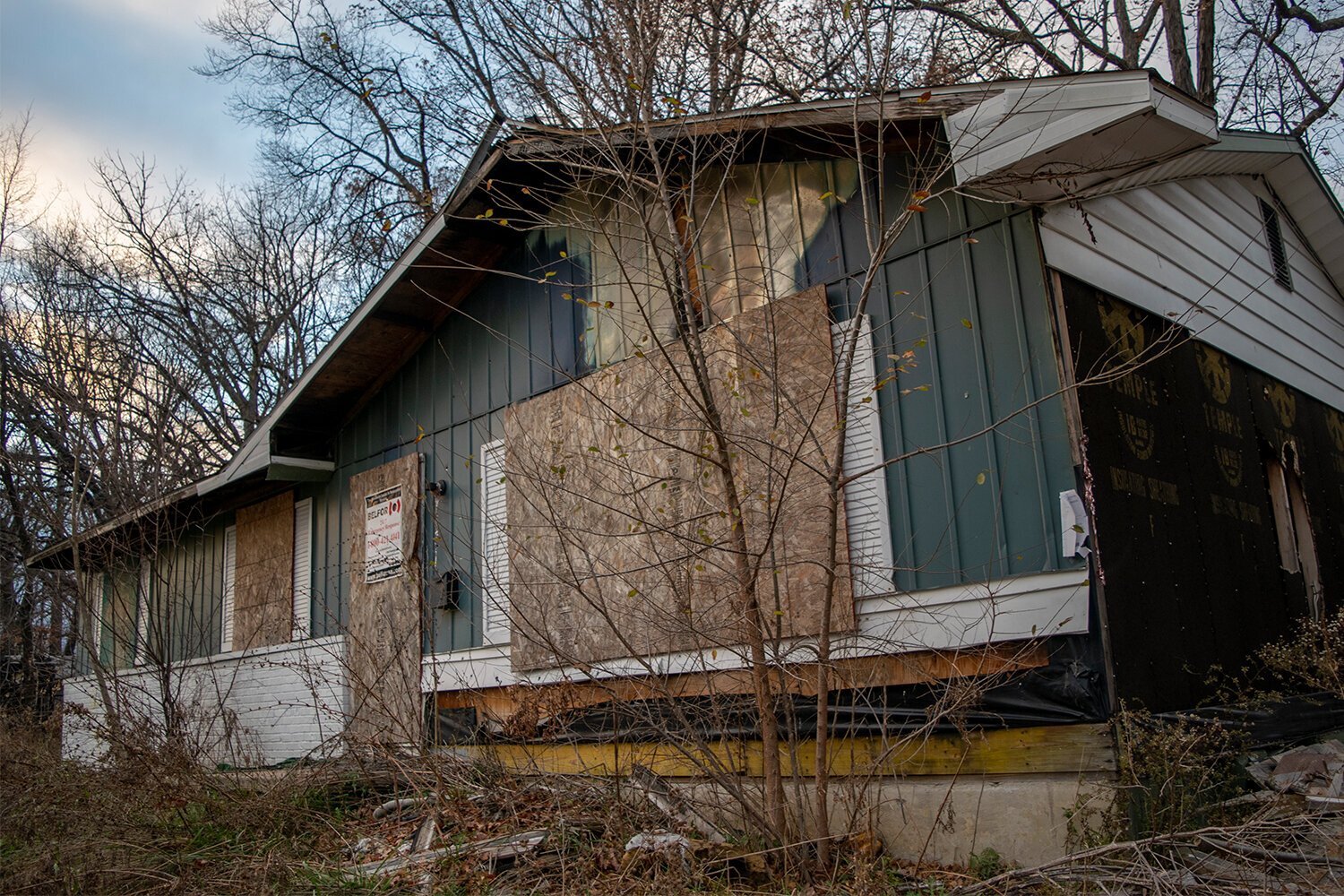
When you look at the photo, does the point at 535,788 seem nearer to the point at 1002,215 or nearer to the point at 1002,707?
the point at 1002,707

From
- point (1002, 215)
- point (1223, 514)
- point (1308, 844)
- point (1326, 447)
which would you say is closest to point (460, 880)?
point (1308, 844)

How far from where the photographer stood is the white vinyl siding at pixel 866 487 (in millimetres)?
6680

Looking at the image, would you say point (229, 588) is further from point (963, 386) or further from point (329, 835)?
point (963, 386)

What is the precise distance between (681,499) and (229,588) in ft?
26.5

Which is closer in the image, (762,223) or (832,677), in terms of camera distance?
(832,677)

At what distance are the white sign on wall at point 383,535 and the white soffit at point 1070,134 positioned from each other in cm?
658

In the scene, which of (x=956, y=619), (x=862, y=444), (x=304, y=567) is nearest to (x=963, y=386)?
(x=862, y=444)

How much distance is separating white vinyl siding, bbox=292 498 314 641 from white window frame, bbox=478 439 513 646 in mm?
3188

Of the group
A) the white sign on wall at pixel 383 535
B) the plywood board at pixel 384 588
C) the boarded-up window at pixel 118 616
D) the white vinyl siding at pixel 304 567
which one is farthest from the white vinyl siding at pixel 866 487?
the boarded-up window at pixel 118 616

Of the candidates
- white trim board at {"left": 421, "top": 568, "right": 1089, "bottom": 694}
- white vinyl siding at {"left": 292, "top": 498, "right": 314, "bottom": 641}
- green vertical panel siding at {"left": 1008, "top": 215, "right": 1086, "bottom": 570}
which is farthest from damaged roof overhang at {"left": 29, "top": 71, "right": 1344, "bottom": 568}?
white trim board at {"left": 421, "top": 568, "right": 1089, "bottom": 694}

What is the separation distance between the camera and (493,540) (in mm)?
9516

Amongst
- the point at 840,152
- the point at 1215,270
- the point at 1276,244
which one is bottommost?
the point at 1215,270

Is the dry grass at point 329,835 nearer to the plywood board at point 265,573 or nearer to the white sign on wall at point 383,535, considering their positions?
the white sign on wall at point 383,535

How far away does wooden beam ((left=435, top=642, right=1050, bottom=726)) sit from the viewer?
5910mm
